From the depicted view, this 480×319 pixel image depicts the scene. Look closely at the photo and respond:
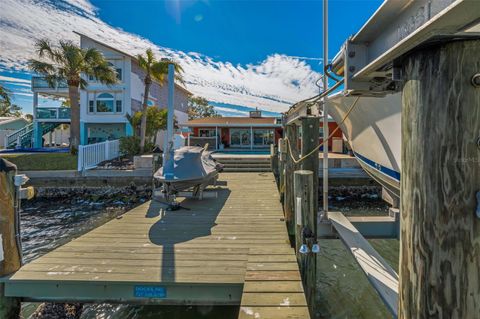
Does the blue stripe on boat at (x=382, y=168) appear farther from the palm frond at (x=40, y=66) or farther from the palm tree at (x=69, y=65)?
the palm frond at (x=40, y=66)

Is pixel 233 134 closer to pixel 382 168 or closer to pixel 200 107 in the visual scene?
pixel 382 168

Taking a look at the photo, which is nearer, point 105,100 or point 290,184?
point 290,184

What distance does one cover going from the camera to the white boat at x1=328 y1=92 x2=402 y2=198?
3.46 metres

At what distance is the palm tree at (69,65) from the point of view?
1520cm

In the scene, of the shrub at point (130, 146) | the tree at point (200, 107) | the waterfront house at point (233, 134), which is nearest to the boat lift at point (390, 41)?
the shrub at point (130, 146)

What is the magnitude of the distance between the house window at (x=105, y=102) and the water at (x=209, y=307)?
11275mm

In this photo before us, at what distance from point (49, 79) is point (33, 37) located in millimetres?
2456

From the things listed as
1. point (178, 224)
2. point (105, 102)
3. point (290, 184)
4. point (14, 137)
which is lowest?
point (178, 224)

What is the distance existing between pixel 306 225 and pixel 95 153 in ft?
43.8

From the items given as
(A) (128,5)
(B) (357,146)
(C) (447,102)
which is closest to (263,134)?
(A) (128,5)

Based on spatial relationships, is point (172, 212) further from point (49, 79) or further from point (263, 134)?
point (263, 134)

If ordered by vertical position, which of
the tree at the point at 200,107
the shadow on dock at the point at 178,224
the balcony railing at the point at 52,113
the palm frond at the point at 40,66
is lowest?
the shadow on dock at the point at 178,224

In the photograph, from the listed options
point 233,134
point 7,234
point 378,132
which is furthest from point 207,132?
point 7,234

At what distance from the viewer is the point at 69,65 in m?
15.4
